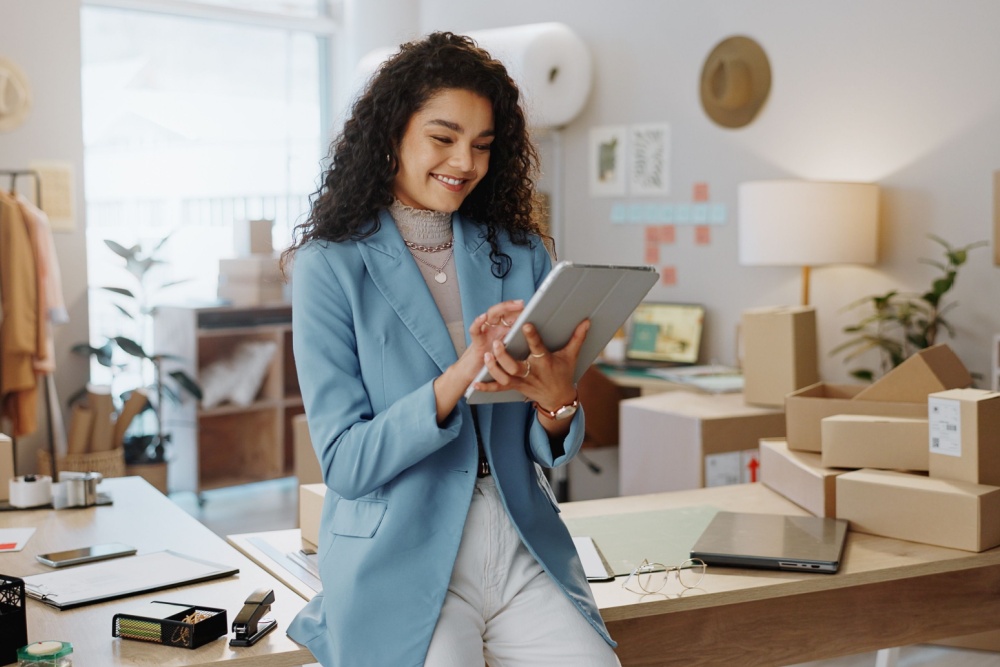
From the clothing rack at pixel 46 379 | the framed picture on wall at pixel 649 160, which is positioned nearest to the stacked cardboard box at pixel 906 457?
the framed picture on wall at pixel 649 160

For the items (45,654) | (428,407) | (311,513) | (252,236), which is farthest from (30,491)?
(252,236)

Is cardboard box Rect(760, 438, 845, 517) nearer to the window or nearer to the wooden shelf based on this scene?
the wooden shelf

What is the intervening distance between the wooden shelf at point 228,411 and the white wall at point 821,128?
1659 mm

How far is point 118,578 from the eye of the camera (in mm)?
1956

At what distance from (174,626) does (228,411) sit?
397 centimetres

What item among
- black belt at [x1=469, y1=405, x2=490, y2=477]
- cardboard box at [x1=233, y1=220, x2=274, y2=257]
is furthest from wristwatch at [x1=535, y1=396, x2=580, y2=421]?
cardboard box at [x1=233, y1=220, x2=274, y2=257]

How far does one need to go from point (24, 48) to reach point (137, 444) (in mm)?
1833

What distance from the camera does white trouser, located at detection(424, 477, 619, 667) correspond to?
1586 mm

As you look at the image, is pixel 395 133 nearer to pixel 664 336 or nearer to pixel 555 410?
pixel 555 410

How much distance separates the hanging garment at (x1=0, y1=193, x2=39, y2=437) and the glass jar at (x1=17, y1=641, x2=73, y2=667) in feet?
10.5

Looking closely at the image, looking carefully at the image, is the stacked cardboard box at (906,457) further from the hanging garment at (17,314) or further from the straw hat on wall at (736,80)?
the hanging garment at (17,314)

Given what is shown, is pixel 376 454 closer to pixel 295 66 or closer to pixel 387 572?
pixel 387 572

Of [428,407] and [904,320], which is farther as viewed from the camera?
[904,320]

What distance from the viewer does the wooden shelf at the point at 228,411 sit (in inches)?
213
